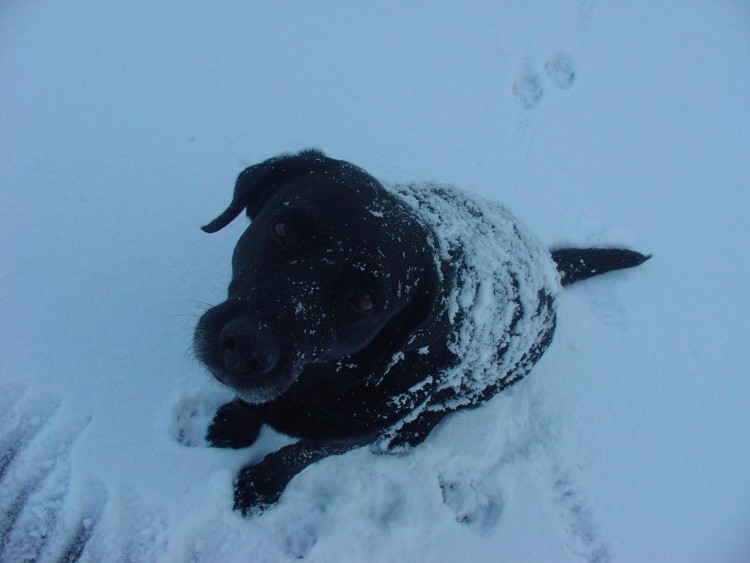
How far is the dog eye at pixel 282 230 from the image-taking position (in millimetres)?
1567

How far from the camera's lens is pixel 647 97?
3729 millimetres

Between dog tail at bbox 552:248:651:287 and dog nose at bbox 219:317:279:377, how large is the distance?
6.13 feet

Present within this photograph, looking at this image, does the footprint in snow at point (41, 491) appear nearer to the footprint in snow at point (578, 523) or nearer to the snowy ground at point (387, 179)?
the snowy ground at point (387, 179)

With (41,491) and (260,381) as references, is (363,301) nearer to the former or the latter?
(260,381)

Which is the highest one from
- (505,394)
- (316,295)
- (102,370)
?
(316,295)

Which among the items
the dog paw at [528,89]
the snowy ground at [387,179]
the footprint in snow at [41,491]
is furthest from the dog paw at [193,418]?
the dog paw at [528,89]

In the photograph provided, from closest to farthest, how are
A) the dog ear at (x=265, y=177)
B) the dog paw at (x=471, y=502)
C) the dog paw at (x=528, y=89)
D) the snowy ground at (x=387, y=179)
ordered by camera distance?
the dog ear at (x=265, y=177) < the snowy ground at (x=387, y=179) < the dog paw at (x=471, y=502) < the dog paw at (x=528, y=89)

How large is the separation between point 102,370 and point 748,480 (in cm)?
357

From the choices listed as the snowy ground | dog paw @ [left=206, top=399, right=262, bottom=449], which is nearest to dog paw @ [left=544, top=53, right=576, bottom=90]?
the snowy ground

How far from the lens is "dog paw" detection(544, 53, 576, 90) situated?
11.5ft

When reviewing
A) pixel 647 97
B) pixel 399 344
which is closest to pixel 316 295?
pixel 399 344

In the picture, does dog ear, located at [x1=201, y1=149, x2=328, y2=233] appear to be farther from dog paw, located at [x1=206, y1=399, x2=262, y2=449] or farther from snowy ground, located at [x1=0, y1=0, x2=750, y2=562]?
dog paw, located at [x1=206, y1=399, x2=262, y2=449]

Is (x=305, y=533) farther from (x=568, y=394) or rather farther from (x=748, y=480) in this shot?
(x=748, y=480)

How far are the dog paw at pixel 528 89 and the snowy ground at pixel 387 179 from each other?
Answer: 0.05ft
